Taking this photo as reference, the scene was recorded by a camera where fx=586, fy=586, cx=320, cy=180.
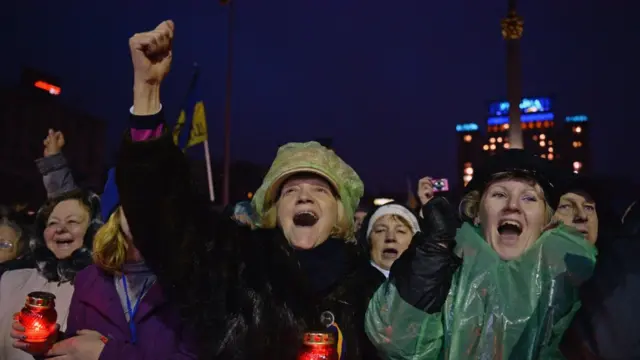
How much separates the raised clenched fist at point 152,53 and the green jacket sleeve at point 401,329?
4.32 ft

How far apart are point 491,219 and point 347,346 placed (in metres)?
0.89

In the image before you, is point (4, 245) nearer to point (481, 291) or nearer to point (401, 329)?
point (401, 329)

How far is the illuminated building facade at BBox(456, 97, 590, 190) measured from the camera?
8606cm

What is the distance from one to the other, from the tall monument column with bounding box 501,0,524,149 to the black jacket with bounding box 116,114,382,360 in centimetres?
1991

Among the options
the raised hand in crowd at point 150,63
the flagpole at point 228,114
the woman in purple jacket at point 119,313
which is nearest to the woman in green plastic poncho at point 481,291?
the woman in purple jacket at point 119,313

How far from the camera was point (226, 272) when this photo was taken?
273cm

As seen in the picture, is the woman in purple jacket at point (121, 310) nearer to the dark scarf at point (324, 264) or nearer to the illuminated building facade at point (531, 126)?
the dark scarf at point (324, 264)

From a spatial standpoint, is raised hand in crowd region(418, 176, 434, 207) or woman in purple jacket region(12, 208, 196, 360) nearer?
woman in purple jacket region(12, 208, 196, 360)

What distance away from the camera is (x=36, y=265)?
13.0 feet

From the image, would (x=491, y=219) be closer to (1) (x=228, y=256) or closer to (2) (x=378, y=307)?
Answer: (2) (x=378, y=307)

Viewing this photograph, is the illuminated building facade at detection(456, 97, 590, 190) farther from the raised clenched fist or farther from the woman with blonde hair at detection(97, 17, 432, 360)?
the raised clenched fist

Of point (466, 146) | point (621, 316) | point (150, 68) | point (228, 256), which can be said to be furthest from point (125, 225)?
point (466, 146)

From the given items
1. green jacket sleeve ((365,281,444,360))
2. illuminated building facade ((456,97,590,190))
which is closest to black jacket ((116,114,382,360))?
green jacket sleeve ((365,281,444,360))

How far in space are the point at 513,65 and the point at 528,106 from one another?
2742 inches
